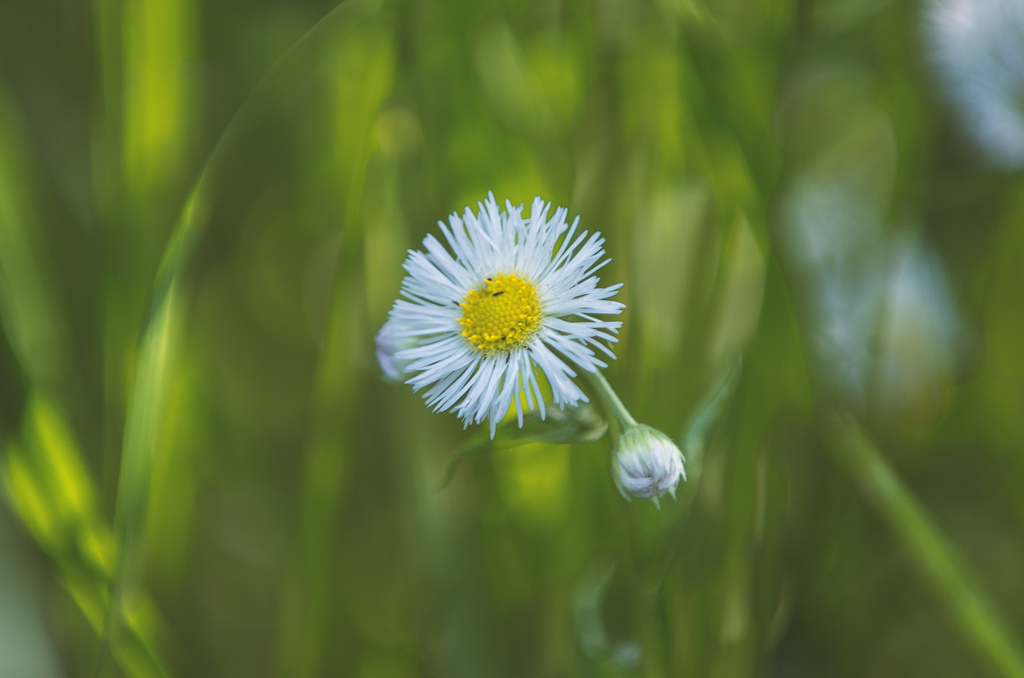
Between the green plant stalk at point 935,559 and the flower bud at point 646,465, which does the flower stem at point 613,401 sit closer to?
the flower bud at point 646,465

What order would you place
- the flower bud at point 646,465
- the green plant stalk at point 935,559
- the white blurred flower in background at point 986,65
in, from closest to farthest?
1. the flower bud at point 646,465
2. the green plant stalk at point 935,559
3. the white blurred flower in background at point 986,65

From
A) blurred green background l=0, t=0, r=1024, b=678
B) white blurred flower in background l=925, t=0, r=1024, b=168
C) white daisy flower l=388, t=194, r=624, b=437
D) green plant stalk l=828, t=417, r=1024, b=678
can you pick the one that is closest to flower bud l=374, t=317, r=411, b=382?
white daisy flower l=388, t=194, r=624, b=437

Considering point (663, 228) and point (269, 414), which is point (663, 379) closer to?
point (663, 228)

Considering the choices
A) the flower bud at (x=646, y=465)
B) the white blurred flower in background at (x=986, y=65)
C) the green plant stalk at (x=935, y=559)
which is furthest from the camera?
the white blurred flower in background at (x=986, y=65)

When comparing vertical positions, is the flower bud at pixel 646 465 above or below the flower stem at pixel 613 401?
below

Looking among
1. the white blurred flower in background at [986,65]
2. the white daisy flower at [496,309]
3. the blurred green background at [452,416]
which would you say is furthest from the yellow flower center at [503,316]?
the white blurred flower in background at [986,65]

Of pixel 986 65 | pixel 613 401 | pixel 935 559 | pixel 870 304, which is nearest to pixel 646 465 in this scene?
pixel 613 401
